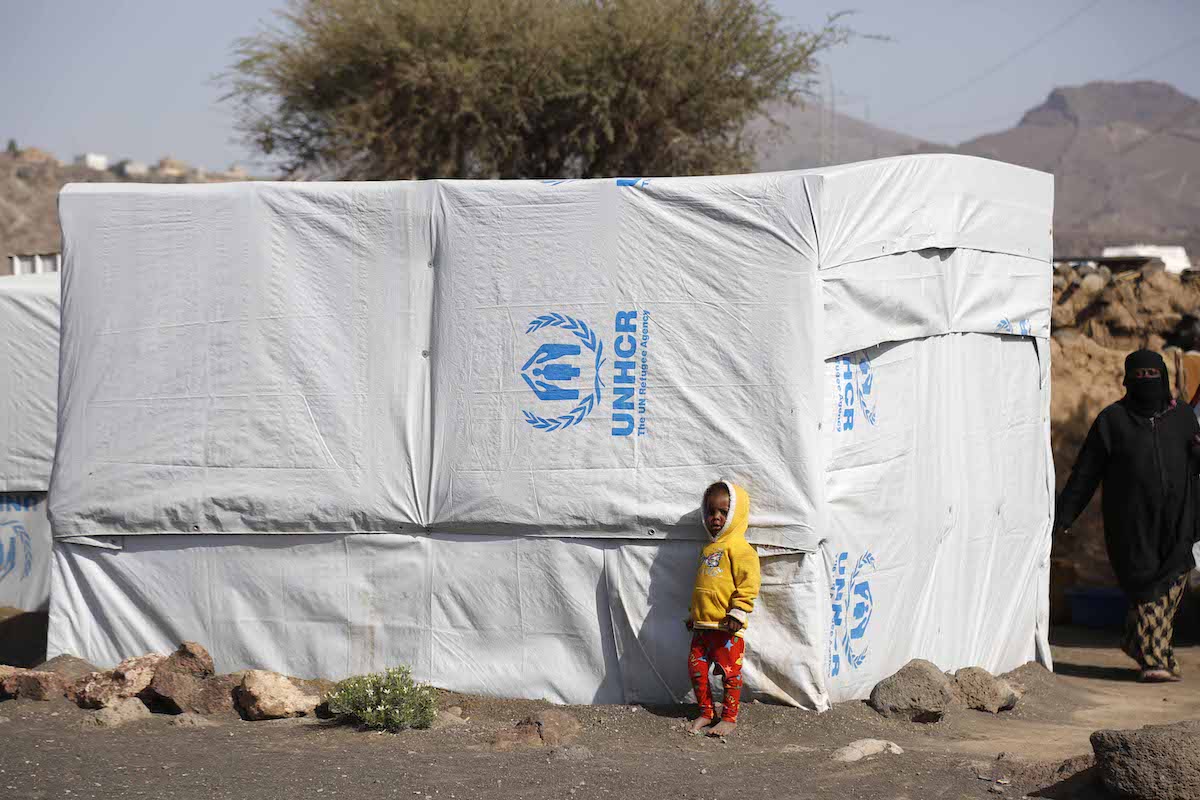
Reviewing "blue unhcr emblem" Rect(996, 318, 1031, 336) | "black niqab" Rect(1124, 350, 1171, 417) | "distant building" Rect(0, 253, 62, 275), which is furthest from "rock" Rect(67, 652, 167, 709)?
"distant building" Rect(0, 253, 62, 275)

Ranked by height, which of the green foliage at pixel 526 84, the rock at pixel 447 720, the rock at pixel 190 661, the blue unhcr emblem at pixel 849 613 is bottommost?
the rock at pixel 447 720

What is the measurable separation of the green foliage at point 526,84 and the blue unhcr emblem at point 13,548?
9.18 metres

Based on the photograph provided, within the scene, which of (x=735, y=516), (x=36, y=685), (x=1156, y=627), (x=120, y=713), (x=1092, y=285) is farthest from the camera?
(x=1092, y=285)

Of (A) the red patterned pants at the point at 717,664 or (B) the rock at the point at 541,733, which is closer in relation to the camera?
(B) the rock at the point at 541,733

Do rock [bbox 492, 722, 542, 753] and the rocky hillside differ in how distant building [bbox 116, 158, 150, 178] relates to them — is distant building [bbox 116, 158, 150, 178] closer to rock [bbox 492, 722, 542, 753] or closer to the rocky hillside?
the rocky hillside

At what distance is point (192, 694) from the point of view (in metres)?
5.73

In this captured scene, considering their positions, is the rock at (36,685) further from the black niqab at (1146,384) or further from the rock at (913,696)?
the black niqab at (1146,384)

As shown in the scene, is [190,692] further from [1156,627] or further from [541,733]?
[1156,627]

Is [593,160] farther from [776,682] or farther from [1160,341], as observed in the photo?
[776,682]

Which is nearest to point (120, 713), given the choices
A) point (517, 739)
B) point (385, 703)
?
point (385, 703)

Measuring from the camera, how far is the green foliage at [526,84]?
16.8m

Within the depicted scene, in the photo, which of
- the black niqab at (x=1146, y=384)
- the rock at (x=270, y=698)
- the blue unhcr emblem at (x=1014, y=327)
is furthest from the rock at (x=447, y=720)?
the black niqab at (x=1146, y=384)

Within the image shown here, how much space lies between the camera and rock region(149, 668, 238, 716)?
5.70 metres

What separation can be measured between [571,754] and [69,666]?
2902mm
